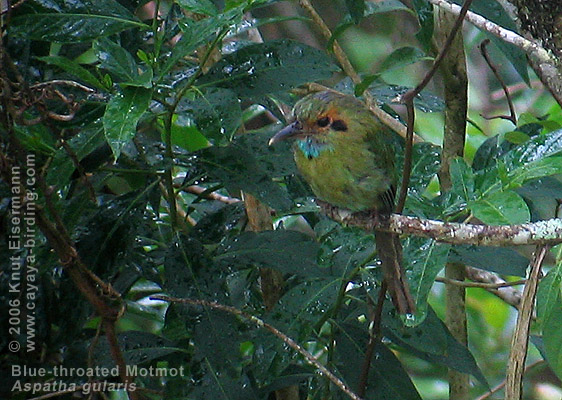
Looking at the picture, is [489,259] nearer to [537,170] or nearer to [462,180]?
[462,180]

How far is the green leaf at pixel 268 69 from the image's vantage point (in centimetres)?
214

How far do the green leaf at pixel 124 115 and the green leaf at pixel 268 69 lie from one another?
1.13ft

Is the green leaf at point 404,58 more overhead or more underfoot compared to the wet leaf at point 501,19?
more overhead

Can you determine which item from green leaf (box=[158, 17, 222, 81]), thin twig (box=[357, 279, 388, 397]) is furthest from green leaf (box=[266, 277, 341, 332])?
green leaf (box=[158, 17, 222, 81])

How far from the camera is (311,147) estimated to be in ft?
7.69

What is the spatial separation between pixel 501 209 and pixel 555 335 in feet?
1.36

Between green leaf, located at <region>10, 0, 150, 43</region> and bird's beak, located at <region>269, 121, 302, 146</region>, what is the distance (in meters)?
0.48

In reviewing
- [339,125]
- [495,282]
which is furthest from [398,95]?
[495,282]

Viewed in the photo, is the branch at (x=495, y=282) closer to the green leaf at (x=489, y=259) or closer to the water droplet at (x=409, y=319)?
the green leaf at (x=489, y=259)

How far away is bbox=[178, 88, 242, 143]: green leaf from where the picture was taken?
6.75ft

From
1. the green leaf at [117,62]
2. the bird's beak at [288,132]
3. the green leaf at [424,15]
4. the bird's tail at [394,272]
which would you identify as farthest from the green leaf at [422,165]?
the green leaf at [117,62]

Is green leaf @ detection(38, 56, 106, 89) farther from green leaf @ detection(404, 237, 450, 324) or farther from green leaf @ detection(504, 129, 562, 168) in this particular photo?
green leaf @ detection(504, 129, 562, 168)

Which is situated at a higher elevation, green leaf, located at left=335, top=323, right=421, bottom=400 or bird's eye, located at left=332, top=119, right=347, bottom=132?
bird's eye, located at left=332, top=119, right=347, bottom=132

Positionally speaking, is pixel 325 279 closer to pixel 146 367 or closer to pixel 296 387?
pixel 296 387
